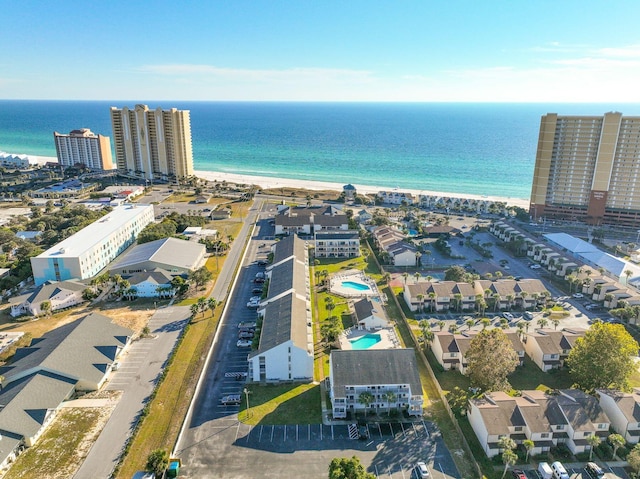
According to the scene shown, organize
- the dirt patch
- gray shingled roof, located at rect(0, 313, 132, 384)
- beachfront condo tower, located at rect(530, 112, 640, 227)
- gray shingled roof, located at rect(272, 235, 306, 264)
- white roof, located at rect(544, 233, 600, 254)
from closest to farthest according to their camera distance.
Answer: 1. the dirt patch
2. gray shingled roof, located at rect(0, 313, 132, 384)
3. gray shingled roof, located at rect(272, 235, 306, 264)
4. white roof, located at rect(544, 233, 600, 254)
5. beachfront condo tower, located at rect(530, 112, 640, 227)

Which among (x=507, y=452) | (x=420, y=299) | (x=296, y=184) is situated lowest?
(x=296, y=184)

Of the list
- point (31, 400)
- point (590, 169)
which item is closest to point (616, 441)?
point (31, 400)

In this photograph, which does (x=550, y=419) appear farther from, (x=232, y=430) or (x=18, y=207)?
(x=18, y=207)

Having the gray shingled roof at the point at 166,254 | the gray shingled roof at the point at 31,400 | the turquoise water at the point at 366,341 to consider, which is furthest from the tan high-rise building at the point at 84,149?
the turquoise water at the point at 366,341

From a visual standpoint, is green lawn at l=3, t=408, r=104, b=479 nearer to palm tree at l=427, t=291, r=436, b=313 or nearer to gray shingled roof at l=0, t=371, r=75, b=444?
gray shingled roof at l=0, t=371, r=75, b=444

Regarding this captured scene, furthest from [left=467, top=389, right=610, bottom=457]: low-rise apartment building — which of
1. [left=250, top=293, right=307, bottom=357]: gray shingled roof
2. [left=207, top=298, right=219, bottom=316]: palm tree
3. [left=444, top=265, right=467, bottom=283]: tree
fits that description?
[left=207, top=298, right=219, bottom=316]: palm tree

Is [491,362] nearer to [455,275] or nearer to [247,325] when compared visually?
[455,275]

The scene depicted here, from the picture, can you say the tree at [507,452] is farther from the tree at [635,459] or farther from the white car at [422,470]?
the tree at [635,459]

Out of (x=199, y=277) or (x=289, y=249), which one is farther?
(x=289, y=249)
